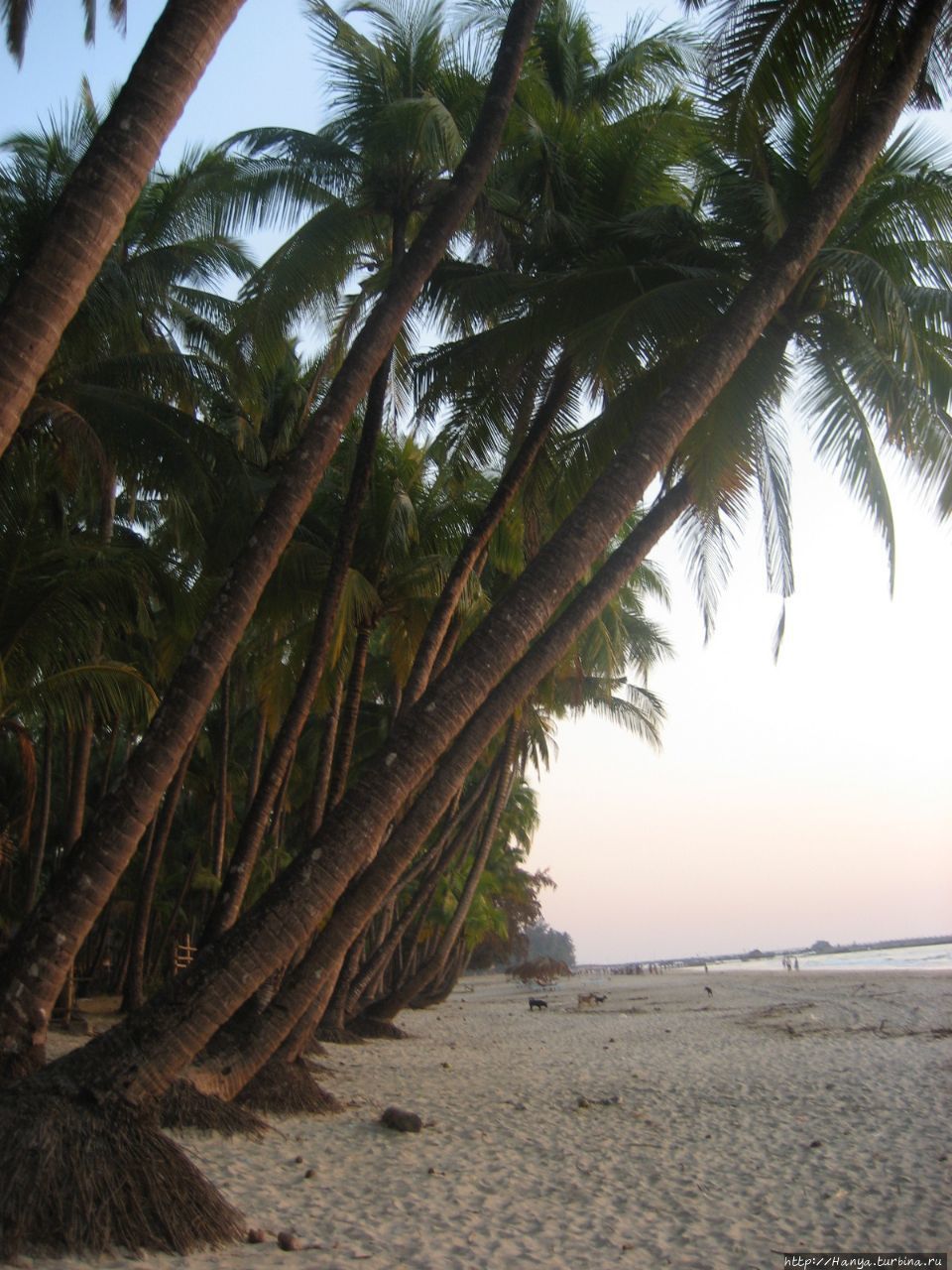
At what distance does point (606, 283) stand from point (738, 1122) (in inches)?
305

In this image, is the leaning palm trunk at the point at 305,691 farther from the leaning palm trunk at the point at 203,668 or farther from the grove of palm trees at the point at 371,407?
the leaning palm trunk at the point at 203,668

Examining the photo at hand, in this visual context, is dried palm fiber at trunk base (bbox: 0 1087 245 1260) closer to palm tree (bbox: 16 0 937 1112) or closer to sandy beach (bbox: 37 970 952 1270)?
sandy beach (bbox: 37 970 952 1270)

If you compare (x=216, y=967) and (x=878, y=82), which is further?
(x=878, y=82)

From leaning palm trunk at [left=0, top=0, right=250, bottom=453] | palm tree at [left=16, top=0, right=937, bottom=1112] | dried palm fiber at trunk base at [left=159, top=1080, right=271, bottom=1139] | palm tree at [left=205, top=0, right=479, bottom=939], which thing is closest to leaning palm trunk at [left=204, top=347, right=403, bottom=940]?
palm tree at [left=205, top=0, right=479, bottom=939]

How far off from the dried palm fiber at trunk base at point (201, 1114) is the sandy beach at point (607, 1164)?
0.16 m

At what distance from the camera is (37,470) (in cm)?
1076

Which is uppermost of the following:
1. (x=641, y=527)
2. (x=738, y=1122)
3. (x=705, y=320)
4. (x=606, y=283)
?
(x=606, y=283)

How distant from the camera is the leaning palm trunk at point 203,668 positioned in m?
5.98

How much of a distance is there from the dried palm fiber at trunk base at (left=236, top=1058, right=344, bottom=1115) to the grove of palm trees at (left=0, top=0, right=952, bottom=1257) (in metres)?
0.03

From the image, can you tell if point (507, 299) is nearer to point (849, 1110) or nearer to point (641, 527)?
point (641, 527)

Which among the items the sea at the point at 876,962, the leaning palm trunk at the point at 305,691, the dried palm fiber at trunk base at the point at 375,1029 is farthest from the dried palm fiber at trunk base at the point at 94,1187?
the sea at the point at 876,962

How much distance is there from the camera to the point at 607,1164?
7207 mm

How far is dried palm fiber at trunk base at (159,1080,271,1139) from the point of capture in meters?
6.79

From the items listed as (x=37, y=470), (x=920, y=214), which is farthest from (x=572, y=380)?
(x=37, y=470)
